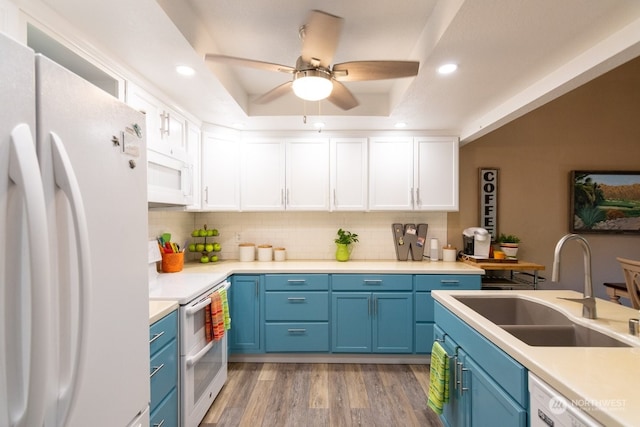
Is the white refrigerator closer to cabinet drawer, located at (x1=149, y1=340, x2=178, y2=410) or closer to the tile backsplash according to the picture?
cabinet drawer, located at (x1=149, y1=340, x2=178, y2=410)

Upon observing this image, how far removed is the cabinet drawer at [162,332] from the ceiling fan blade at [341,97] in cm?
164

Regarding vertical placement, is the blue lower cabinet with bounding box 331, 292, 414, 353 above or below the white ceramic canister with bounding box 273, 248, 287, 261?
below

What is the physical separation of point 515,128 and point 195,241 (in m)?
3.88

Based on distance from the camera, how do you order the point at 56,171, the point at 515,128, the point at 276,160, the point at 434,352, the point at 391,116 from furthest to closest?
the point at 515,128 < the point at 276,160 < the point at 391,116 < the point at 434,352 < the point at 56,171

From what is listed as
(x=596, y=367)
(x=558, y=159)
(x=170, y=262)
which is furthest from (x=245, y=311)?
(x=558, y=159)

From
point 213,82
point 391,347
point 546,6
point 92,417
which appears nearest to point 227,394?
point 391,347

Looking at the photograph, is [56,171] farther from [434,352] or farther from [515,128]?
[515,128]

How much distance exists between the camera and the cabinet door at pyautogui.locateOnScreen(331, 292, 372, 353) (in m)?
2.89

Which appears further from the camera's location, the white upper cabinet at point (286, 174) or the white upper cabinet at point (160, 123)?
the white upper cabinet at point (286, 174)

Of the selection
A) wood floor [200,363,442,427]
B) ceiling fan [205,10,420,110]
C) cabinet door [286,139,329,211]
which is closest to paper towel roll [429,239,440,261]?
wood floor [200,363,442,427]

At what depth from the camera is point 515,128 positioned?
347cm

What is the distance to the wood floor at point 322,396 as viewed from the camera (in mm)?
2105

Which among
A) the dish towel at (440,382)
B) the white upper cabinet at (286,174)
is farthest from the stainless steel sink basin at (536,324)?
the white upper cabinet at (286,174)

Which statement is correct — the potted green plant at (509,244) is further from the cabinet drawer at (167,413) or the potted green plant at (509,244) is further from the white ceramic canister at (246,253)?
the cabinet drawer at (167,413)
